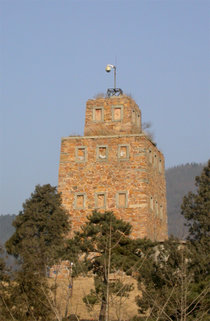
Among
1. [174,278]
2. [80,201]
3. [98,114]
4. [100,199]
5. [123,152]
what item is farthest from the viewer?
[98,114]

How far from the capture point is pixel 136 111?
1747 inches

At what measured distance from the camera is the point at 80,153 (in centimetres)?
4147

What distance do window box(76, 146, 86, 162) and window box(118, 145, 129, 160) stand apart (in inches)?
110

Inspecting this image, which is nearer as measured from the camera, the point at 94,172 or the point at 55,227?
the point at 55,227

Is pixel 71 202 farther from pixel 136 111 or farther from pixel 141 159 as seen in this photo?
pixel 136 111

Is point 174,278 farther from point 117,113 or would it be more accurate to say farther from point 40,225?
point 117,113

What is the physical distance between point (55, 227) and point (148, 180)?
309 inches

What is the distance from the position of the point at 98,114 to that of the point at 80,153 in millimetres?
3889

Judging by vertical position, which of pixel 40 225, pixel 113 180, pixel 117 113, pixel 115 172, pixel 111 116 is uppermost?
pixel 117 113

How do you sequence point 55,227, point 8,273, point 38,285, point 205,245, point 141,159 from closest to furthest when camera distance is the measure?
point 38,285 < point 8,273 < point 205,245 < point 55,227 < point 141,159

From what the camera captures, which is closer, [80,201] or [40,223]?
[40,223]

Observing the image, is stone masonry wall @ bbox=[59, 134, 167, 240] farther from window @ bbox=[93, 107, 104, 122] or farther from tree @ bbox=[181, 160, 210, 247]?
tree @ bbox=[181, 160, 210, 247]

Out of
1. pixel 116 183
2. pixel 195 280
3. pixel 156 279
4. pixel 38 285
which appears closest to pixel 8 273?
pixel 38 285

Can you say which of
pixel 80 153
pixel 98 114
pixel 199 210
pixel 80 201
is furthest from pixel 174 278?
pixel 98 114
